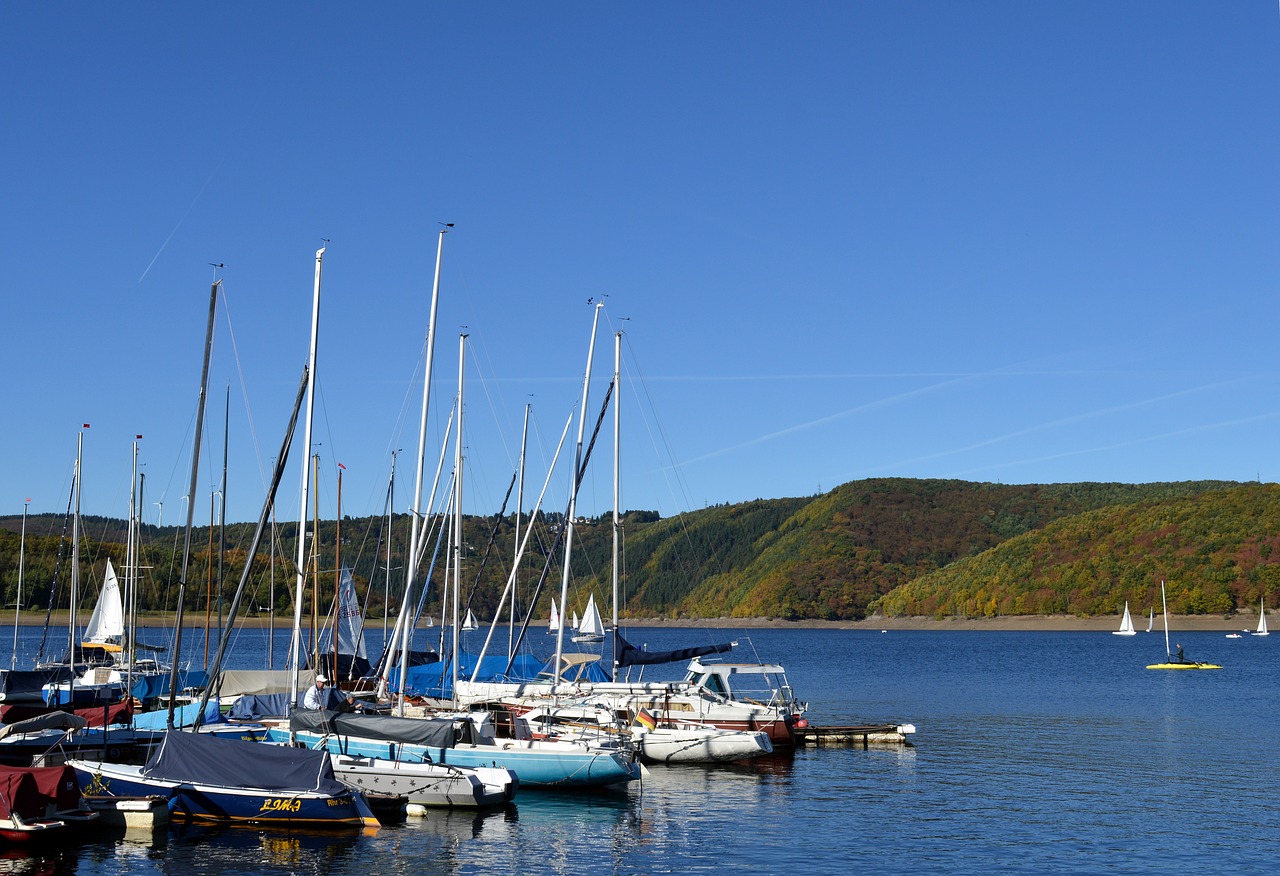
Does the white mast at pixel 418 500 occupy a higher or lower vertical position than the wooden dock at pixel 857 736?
higher

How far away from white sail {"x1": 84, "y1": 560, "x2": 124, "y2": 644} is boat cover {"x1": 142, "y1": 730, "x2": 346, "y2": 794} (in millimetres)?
38390

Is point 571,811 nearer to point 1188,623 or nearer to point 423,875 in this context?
point 423,875

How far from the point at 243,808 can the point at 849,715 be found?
3894 cm

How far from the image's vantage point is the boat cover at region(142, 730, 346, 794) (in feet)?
89.8

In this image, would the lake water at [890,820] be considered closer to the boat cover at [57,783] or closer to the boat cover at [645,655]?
the boat cover at [57,783]

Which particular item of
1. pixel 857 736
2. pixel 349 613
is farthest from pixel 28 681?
pixel 857 736

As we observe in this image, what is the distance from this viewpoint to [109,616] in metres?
65.0

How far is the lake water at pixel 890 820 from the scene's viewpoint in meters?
25.9

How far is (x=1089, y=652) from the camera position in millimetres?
133500

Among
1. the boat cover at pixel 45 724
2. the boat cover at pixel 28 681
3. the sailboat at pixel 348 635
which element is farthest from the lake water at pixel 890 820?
the boat cover at pixel 28 681

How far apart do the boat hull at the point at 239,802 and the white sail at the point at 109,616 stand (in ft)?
124

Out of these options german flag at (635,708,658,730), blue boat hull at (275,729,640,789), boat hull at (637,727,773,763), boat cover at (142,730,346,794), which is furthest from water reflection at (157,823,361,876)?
german flag at (635,708,658,730)

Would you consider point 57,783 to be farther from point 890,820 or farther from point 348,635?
point 348,635

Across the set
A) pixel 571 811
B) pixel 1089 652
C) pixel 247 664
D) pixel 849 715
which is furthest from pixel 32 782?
pixel 1089 652
